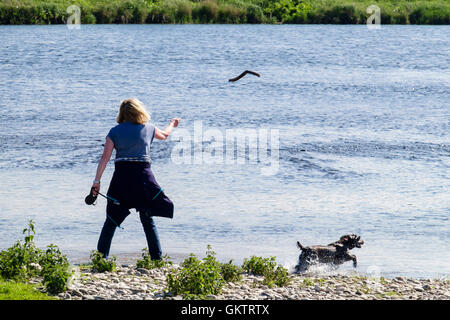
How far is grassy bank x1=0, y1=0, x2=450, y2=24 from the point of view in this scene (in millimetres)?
57219

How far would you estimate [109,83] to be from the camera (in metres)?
33.9

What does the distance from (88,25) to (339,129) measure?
128 feet

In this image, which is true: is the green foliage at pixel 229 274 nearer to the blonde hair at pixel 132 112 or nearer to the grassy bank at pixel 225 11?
the blonde hair at pixel 132 112

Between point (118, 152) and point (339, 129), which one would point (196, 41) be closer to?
point (339, 129)

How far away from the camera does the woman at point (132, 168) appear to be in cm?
912

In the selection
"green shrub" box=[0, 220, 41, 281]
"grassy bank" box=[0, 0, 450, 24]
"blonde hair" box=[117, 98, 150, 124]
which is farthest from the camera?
"grassy bank" box=[0, 0, 450, 24]

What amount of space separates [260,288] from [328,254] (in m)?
1.85

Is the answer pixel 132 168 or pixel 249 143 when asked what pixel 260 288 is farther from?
pixel 249 143

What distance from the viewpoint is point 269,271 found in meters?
9.62

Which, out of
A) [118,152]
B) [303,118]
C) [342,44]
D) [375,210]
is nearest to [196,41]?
[342,44]

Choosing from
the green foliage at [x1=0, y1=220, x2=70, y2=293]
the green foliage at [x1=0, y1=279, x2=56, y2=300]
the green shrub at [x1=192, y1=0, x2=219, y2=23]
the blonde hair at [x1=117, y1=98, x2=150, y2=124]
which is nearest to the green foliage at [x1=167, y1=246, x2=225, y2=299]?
the green foliage at [x1=0, y1=220, x2=70, y2=293]

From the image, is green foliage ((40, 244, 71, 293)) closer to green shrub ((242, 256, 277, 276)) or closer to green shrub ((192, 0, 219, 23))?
green shrub ((242, 256, 277, 276))

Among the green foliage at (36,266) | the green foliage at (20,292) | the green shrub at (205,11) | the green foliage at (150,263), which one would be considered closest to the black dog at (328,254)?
the green foliage at (150,263)

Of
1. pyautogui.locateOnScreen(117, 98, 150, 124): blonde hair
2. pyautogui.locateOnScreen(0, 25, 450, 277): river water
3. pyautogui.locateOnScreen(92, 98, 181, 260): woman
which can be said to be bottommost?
pyautogui.locateOnScreen(0, 25, 450, 277): river water
